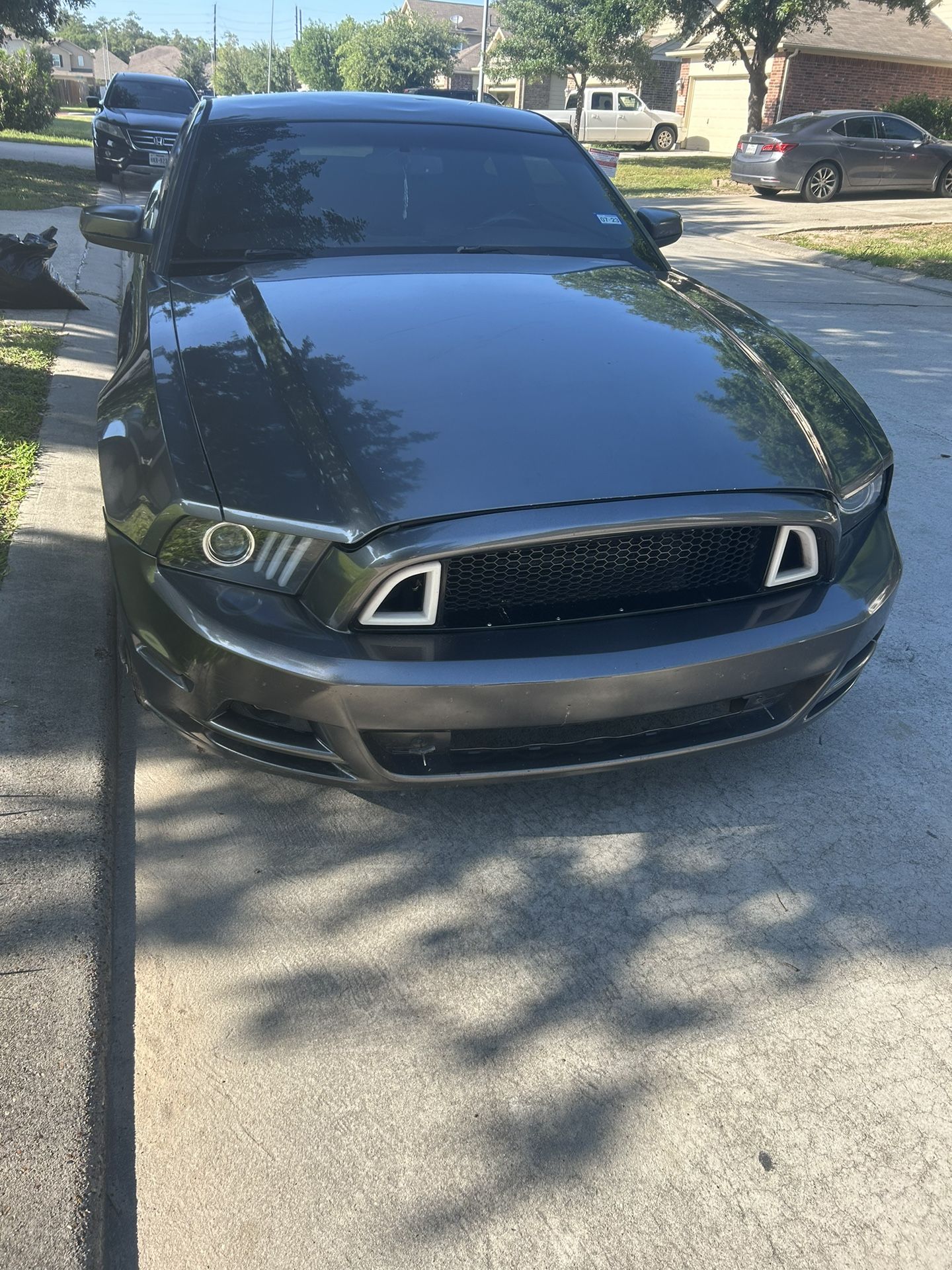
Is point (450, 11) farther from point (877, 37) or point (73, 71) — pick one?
point (877, 37)

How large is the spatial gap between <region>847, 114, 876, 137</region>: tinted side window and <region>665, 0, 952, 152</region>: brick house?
1001 cm

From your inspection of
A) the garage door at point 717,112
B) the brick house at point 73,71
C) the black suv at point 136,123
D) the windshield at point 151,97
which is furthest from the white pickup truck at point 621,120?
the brick house at point 73,71

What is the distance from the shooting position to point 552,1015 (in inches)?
83.4

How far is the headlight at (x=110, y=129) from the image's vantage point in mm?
14461

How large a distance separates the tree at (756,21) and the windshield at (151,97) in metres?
12.2

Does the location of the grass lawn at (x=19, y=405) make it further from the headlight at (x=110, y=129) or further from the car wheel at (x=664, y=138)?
the car wheel at (x=664, y=138)

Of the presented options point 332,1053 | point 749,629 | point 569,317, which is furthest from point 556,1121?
point 569,317

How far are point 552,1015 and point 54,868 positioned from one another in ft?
3.79

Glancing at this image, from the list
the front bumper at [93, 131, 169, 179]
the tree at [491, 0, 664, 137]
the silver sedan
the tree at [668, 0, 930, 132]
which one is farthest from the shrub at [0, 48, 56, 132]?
the silver sedan

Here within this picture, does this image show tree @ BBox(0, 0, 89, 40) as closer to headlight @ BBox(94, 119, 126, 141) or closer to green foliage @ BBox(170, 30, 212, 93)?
headlight @ BBox(94, 119, 126, 141)

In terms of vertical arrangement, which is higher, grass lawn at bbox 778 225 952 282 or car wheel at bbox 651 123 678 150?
car wheel at bbox 651 123 678 150

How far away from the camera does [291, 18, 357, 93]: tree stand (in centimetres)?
8075

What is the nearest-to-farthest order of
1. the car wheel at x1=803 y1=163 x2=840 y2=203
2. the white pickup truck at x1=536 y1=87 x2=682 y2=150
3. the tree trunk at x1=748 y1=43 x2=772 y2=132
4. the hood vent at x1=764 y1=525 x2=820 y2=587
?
the hood vent at x1=764 y1=525 x2=820 y2=587 → the car wheel at x1=803 y1=163 x2=840 y2=203 → the tree trunk at x1=748 y1=43 x2=772 y2=132 → the white pickup truck at x1=536 y1=87 x2=682 y2=150

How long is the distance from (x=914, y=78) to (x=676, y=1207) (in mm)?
34706
